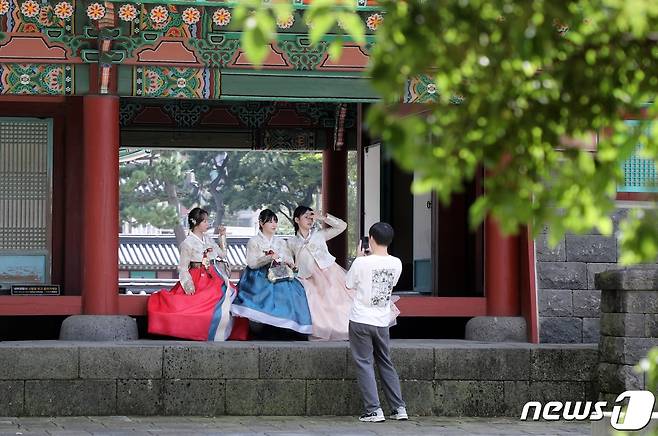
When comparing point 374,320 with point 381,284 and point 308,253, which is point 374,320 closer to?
point 381,284

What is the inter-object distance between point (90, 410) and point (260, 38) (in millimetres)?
7934

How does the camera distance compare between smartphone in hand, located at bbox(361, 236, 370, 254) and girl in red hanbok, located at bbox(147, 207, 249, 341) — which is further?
girl in red hanbok, located at bbox(147, 207, 249, 341)

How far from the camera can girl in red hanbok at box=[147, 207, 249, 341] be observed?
12164 millimetres

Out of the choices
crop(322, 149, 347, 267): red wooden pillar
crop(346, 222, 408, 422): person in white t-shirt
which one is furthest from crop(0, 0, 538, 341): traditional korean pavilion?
crop(322, 149, 347, 267): red wooden pillar

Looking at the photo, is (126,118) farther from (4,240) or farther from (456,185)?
(456,185)

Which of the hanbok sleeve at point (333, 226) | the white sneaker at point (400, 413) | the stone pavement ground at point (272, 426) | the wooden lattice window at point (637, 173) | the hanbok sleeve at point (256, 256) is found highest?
the wooden lattice window at point (637, 173)

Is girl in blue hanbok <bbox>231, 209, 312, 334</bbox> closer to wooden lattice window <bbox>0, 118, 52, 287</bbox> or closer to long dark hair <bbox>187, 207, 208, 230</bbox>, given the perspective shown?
long dark hair <bbox>187, 207, 208, 230</bbox>

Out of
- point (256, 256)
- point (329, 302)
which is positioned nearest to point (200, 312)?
point (256, 256)

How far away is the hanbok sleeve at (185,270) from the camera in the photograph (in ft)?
40.4

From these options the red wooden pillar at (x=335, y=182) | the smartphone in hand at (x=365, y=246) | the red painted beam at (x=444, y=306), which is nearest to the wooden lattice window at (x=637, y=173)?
the red painted beam at (x=444, y=306)

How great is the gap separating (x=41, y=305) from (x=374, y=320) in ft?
11.0

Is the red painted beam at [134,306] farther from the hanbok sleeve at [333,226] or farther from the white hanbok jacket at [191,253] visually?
the hanbok sleeve at [333,226]

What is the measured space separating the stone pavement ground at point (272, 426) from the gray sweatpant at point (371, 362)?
21 centimetres

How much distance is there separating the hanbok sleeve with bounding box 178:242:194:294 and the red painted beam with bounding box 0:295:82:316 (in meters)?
0.96
